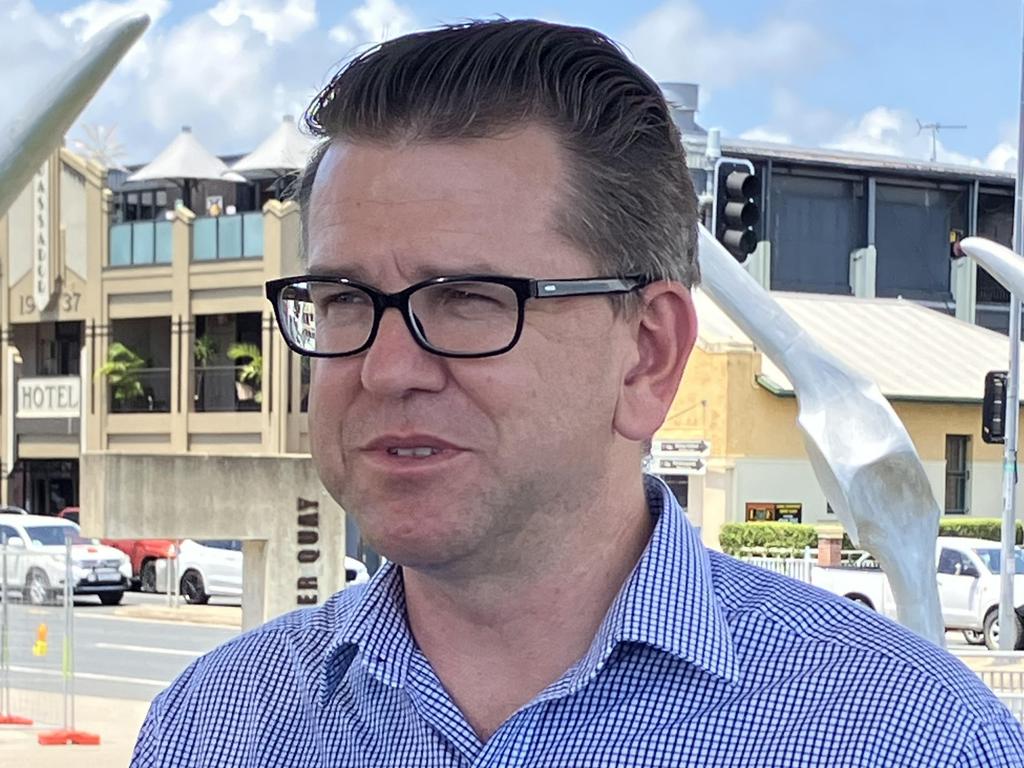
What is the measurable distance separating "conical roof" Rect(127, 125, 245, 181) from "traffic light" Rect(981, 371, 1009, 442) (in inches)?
767

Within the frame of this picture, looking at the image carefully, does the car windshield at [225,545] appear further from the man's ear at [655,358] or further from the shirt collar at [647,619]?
the man's ear at [655,358]

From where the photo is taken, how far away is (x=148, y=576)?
29.8m

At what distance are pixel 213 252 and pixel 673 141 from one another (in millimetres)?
34134

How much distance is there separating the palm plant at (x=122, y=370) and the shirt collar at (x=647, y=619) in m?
35.5

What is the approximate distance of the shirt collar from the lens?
1832mm

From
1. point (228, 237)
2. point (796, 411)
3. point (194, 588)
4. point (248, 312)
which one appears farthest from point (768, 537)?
point (228, 237)

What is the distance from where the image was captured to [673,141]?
6.68 feet

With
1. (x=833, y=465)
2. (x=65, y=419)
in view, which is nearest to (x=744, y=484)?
(x=65, y=419)

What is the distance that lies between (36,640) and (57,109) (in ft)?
31.6

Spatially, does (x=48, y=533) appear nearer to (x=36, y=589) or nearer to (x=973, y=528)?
(x=36, y=589)

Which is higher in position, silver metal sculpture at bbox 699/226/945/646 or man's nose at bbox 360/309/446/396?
man's nose at bbox 360/309/446/396

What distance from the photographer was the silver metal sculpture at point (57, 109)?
20.6ft

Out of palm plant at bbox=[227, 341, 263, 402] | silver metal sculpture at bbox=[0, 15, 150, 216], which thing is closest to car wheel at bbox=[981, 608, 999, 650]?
silver metal sculpture at bbox=[0, 15, 150, 216]

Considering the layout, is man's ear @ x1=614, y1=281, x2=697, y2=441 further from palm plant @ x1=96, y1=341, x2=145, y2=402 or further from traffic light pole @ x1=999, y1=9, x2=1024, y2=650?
palm plant @ x1=96, y1=341, x2=145, y2=402
